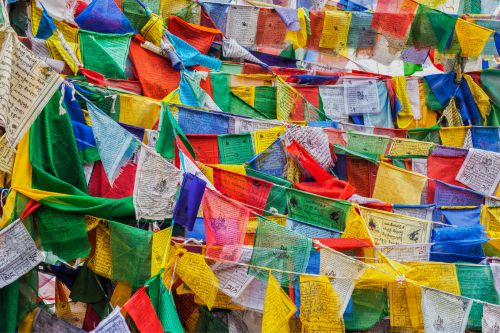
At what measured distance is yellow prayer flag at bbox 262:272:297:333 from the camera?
7.33 meters

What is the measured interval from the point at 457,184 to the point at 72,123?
181 inches

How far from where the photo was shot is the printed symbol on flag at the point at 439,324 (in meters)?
7.71

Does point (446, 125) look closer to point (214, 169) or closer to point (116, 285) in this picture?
point (214, 169)

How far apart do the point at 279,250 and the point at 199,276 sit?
709 mm

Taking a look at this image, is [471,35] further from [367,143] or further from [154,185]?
[154,185]

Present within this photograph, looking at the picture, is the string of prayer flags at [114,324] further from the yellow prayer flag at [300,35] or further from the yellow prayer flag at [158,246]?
the yellow prayer flag at [300,35]

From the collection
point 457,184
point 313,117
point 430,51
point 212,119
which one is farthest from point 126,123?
point 430,51

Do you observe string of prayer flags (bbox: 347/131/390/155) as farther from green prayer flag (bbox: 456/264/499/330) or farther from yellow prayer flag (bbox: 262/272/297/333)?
yellow prayer flag (bbox: 262/272/297/333)

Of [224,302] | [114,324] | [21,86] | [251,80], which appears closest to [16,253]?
[114,324]

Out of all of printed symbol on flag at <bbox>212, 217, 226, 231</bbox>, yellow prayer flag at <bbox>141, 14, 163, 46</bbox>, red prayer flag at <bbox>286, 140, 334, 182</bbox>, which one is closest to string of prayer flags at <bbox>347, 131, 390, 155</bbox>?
red prayer flag at <bbox>286, 140, 334, 182</bbox>

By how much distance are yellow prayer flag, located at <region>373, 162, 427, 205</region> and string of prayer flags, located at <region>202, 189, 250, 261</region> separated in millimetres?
2639

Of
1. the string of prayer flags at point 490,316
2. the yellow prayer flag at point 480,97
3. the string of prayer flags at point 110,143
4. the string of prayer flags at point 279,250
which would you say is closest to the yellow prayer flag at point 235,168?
the string of prayer flags at point 279,250

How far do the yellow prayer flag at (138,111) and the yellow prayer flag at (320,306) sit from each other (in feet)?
8.66

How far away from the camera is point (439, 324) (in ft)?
25.3
